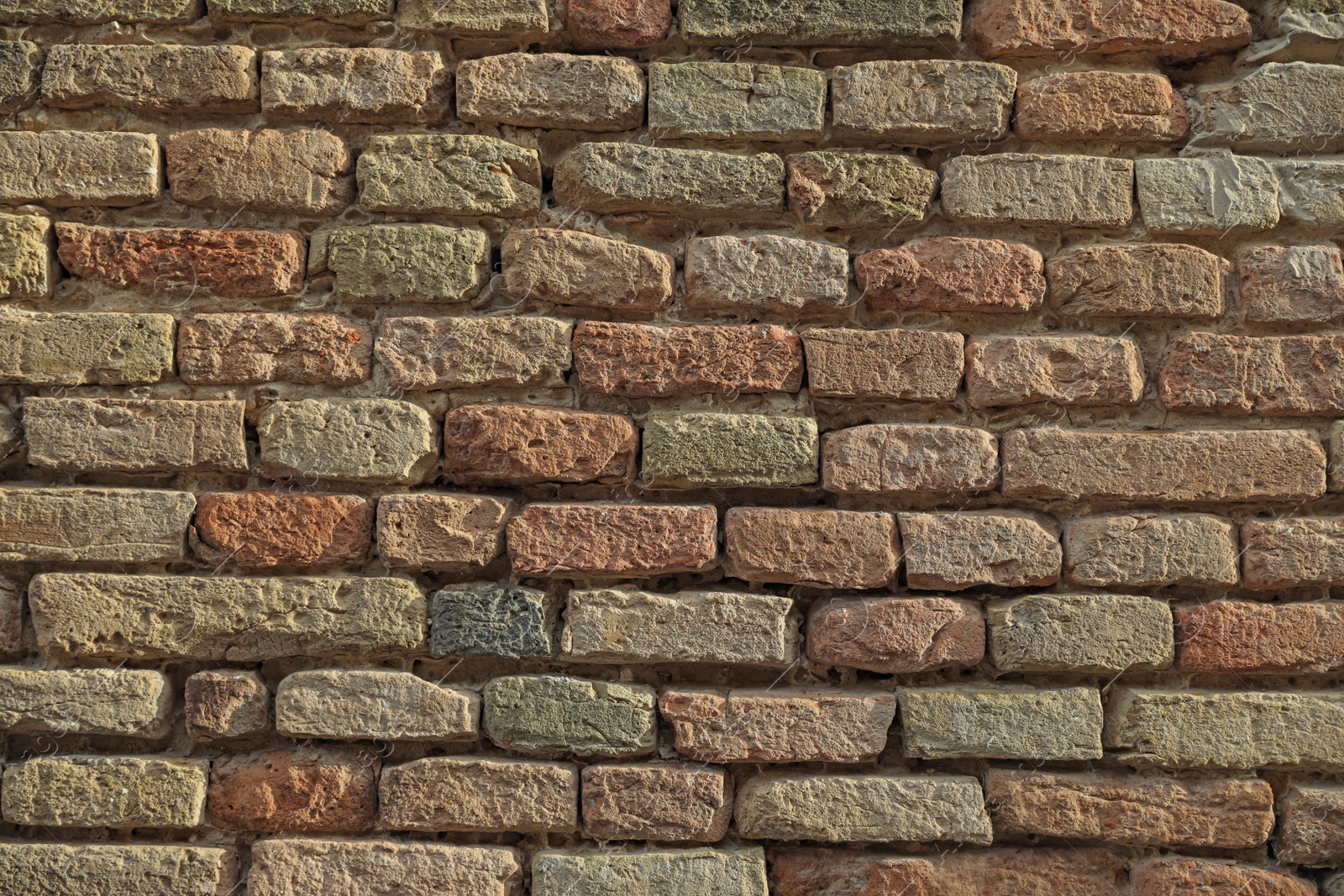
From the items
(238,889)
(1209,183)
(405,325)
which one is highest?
(1209,183)

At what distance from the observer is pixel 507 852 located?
1.28 meters

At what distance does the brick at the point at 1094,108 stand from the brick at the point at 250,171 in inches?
38.7

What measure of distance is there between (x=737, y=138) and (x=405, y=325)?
1.73 feet

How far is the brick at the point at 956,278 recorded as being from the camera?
1.37 meters

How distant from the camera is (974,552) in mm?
1322

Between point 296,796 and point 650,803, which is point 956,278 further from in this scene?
point 296,796

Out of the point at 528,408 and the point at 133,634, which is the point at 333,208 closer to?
the point at 528,408

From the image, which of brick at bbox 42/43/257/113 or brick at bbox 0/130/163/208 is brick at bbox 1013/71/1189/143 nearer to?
brick at bbox 42/43/257/113

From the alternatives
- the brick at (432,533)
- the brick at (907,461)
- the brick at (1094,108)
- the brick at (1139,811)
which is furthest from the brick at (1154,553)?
the brick at (432,533)

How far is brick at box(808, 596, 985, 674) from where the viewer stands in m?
1.31

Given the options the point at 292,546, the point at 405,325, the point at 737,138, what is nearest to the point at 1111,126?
the point at 737,138

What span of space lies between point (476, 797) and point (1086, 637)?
83 cm

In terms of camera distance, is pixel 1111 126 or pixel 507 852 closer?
pixel 507 852

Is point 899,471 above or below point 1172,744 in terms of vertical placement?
above
